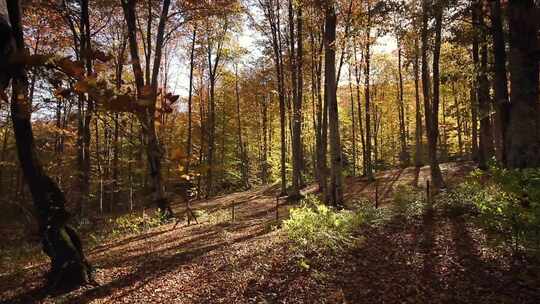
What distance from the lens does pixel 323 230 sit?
323 inches

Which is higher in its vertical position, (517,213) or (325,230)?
(517,213)

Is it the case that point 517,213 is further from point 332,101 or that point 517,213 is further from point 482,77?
point 482,77

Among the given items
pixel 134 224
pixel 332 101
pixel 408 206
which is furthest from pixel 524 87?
pixel 134 224

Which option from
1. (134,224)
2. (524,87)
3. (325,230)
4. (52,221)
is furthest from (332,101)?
(134,224)

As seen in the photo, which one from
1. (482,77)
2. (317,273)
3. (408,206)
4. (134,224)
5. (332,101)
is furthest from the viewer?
(134,224)

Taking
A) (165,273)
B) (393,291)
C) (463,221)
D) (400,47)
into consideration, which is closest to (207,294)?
(165,273)

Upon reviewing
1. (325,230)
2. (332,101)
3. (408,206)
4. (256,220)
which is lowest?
(256,220)

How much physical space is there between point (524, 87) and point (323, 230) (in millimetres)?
5579

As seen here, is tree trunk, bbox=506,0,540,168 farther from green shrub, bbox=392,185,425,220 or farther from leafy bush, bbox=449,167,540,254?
green shrub, bbox=392,185,425,220

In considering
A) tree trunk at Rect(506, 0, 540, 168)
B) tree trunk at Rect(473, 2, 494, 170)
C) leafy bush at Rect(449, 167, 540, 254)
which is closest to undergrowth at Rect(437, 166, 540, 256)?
leafy bush at Rect(449, 167, 540, 254)

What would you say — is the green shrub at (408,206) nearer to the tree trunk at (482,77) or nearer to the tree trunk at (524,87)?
the tree trunk at (524,87)

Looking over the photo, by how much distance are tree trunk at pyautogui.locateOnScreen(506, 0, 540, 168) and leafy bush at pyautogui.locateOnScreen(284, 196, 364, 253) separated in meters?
3.95

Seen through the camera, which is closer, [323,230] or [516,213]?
[516,213]

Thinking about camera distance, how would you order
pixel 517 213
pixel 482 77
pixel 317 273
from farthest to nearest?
1. pixel 482 77
2. pixel 317 273
3. pixel 517 213
